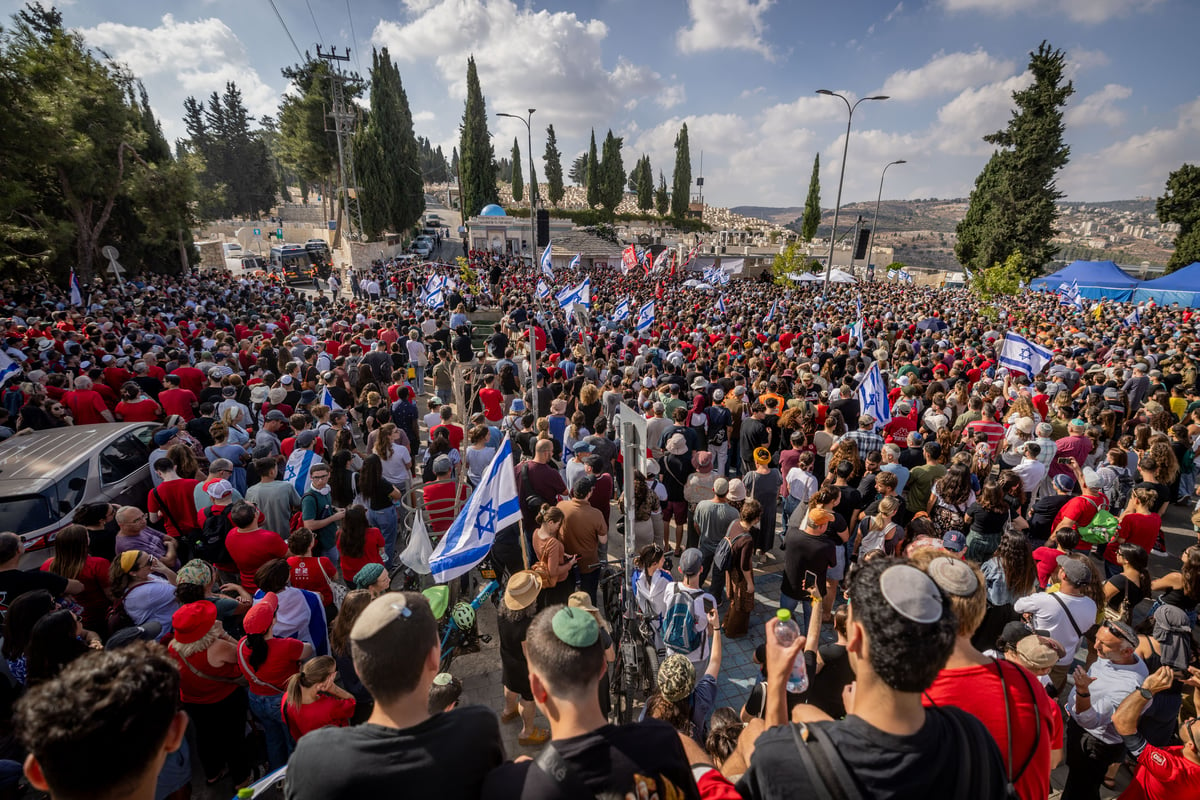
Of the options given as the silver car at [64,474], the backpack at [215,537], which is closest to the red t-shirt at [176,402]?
the silver car at [64,474]

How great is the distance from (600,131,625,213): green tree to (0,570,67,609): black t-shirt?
6841 centimetres

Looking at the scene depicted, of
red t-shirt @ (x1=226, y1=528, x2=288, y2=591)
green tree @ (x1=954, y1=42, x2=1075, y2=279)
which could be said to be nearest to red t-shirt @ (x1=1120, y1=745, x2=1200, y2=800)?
red t-shirt @ (x1=226, y1=528, x2=288, y2=591)

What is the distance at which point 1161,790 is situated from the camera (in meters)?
2.46

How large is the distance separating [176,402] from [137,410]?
0.48 m

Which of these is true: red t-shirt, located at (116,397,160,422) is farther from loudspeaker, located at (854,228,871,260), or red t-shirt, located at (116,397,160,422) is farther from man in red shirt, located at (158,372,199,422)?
loudspeaker, located at (854,228,871,260)

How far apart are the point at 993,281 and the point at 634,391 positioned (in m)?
23.0

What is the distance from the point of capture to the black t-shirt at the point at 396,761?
1.63 meters

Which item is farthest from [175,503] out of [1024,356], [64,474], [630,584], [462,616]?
[1024,356]

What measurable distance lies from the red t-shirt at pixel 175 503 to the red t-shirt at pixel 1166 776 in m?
7.05

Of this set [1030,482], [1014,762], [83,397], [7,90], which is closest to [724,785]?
[1014,762]

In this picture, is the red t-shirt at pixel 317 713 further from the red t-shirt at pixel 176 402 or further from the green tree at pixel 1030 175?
the green tree at pixel 1030 175

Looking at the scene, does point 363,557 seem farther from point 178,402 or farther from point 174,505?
point 178,402

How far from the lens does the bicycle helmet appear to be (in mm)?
4039

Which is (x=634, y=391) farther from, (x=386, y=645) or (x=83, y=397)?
(x=83, y=397)
